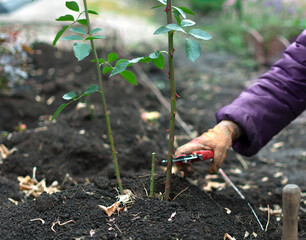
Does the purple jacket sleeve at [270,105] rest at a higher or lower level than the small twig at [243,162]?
higher

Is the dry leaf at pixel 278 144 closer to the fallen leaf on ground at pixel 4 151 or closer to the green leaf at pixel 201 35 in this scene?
the fallen leaf on ground at pixel 4 151

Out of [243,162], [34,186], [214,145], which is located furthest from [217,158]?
[243,162]

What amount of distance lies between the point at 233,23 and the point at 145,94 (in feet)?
13.9

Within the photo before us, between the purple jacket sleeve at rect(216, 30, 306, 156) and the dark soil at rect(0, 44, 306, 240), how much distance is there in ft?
1.09

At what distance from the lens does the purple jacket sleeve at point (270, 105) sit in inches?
72.7

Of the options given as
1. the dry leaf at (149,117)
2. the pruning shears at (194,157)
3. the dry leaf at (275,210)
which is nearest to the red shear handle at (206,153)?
the pruning shears at (194,157)

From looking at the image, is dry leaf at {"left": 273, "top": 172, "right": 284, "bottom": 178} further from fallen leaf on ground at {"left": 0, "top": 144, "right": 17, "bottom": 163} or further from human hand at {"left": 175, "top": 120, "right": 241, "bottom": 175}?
fallen leaf on ground at {"left": 0, "top": 144, "right": 17, "bottom": 163}

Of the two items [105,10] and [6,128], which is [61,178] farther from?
[105,10]

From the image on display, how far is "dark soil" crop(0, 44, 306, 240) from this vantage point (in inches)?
53.8

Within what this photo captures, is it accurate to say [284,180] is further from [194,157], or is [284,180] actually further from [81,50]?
[81,50]

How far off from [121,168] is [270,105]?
3.06ft

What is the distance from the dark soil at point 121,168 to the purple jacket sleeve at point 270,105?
0.33 m

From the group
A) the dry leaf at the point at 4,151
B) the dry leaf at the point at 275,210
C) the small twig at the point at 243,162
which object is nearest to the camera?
the dry leaf at the point at 275,210

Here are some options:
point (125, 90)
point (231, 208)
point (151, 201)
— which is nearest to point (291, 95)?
point (231, 208)
